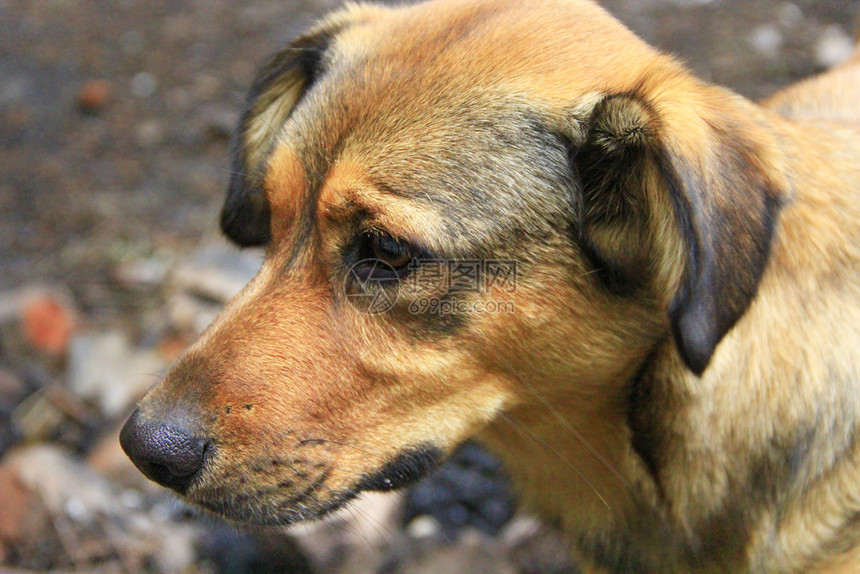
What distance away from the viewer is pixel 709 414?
85.9 inches

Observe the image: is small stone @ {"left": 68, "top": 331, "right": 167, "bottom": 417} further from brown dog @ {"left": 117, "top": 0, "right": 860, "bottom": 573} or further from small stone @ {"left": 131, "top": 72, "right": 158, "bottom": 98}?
small stone @ {"left": 131, "top": 72, "right": 158, "bottom": 98}

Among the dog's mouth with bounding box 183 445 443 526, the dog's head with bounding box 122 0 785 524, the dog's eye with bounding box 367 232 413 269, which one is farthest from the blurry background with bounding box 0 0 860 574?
the dog's eye with bounding box 367 232 413 269

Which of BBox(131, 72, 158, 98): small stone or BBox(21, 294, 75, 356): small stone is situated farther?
BBox(131, 72, 158, 98): small stone

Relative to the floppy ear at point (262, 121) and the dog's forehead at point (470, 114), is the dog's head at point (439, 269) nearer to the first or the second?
the dog's forehead at point (470, 114)

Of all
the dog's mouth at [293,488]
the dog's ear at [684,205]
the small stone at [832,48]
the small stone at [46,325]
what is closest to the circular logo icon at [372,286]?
the dog's mouth at [293,488]

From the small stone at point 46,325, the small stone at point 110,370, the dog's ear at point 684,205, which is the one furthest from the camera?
the small stone at point 46,325

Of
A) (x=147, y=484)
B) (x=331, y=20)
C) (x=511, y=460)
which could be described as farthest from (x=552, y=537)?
(x=331, y=20)

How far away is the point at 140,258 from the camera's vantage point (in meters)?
5.25

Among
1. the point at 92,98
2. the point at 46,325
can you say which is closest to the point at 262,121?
the point at 46,325

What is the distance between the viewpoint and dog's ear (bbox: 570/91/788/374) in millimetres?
1805

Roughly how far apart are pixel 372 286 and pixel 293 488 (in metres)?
0.59

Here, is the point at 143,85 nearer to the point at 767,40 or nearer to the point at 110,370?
the point at 110,370

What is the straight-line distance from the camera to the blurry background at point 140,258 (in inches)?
128

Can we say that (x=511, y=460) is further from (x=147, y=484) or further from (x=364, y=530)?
(x=147, y=484)
